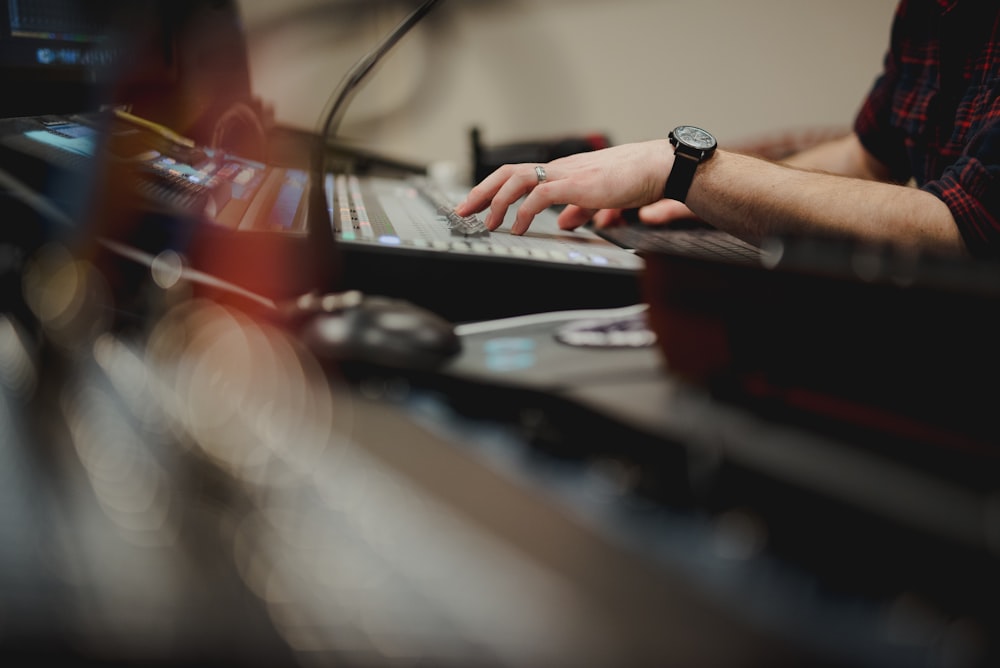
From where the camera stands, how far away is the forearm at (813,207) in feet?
2.85

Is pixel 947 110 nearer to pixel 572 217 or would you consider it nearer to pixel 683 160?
pixel 683 160

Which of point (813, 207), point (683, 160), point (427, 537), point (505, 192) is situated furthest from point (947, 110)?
point (427, 537)

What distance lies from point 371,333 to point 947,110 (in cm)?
114

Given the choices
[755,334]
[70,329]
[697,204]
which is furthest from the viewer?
[697,204]

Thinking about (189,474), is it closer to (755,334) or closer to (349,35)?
(755,334)

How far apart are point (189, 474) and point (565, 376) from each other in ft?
0.72

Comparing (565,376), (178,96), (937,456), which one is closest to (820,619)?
(937,456)

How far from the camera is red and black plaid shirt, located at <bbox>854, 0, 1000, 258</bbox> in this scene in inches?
34.2

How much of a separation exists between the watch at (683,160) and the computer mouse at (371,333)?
0.44m

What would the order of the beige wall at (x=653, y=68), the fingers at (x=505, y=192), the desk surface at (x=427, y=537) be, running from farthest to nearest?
the beige wall at (x=653, y=68)
the fingers at (x=505, y=192)
the desk surface at (x=427, y=537)

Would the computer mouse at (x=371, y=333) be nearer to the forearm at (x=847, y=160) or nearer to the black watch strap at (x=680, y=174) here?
the black watch strap at (x=680, y=174)

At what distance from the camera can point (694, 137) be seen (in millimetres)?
863

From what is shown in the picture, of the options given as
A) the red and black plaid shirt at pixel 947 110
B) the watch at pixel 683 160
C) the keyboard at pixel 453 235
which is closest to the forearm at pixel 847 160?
the red and black plaid shirt at pixel 947 110

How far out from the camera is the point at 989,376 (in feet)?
1.02
